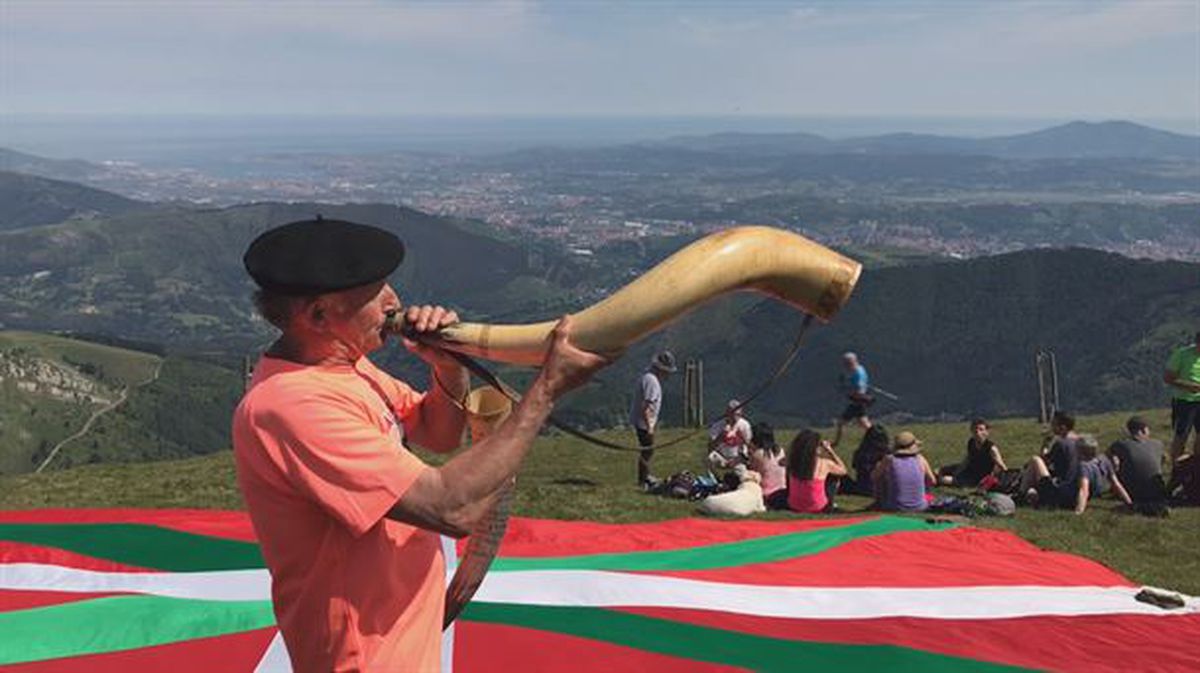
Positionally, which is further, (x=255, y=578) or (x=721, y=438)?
(x=721, y=438)

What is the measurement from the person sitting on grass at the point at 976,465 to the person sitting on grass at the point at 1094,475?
1544 millimetres

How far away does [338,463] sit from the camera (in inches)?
97.6

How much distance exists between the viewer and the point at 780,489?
12.6 metres

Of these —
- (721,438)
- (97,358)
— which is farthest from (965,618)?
(97,358)

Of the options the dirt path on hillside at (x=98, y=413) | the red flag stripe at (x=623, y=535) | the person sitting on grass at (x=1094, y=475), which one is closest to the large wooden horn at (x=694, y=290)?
the red flag stripe at (x=623, y=535)

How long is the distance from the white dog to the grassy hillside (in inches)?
4719

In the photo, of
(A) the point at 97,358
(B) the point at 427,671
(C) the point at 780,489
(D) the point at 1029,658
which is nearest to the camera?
(B) the point at 427,671

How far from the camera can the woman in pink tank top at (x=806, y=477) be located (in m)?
11.8

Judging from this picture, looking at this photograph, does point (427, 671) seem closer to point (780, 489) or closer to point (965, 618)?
point (965, 618)

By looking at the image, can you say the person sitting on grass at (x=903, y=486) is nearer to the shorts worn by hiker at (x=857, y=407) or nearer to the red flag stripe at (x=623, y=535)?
the red flag stripe at (x=623, y=535)

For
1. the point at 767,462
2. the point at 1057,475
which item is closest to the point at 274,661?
the point at 767,462

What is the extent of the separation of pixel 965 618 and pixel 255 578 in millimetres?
5252

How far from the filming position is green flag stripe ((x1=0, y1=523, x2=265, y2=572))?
25.3ft

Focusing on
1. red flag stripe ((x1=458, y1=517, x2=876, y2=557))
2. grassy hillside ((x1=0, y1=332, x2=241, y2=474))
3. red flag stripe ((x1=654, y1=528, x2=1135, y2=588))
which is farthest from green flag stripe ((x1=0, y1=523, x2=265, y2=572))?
grassy hillside ((x1=0, y1=332, x2=241, y2=474))
